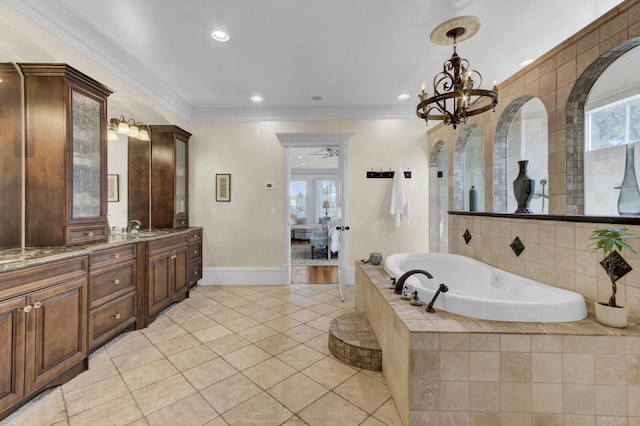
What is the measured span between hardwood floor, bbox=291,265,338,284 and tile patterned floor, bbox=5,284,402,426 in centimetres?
141

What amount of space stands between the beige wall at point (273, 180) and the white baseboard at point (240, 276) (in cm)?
9

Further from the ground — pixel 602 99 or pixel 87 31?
→ pixel 87 31

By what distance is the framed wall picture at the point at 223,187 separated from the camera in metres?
4.02

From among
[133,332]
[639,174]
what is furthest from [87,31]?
[639,174]

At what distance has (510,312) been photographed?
1406 millimetres

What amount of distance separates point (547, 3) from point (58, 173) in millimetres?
3731

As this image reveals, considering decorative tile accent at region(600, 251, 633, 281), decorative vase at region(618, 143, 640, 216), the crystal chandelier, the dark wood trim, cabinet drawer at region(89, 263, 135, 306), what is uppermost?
the crystal chandelier

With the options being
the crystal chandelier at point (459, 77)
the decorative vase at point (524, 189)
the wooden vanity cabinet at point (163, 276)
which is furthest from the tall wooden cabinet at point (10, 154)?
the decorative vase at point (524, 189)

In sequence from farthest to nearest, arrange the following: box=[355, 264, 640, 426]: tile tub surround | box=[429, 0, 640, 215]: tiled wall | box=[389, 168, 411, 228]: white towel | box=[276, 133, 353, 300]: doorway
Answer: box=[389, 168, 411, 228]: white towel < box=[276, 133, 353, 300]: doorway < box=[429, 0, 640, 215]: tiled wall < box=[355, 264, 640, 426]: tile tub surround

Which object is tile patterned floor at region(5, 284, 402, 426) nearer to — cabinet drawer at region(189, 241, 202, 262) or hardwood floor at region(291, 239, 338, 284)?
cabinet drawer at region(189, 241, 202, 262)

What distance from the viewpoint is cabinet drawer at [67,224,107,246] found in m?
2.02

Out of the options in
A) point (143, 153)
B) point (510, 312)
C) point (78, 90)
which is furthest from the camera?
point (143, 153)

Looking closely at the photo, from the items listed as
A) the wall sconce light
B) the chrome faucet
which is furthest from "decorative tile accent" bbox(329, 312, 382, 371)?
the wall sconce light

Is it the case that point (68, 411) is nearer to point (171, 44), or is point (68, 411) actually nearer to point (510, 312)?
point (510, 312)
